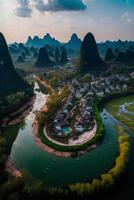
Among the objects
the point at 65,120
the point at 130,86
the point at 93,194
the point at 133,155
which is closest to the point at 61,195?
the point at 93,194

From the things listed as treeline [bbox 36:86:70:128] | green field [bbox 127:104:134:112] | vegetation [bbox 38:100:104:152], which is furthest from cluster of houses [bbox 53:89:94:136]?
green field [bbox 127:104:134:112]

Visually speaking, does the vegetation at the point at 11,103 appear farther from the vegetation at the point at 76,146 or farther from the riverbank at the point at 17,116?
the vegetation at the point at 76,146

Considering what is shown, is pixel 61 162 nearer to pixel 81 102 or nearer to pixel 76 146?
pixel 76 146

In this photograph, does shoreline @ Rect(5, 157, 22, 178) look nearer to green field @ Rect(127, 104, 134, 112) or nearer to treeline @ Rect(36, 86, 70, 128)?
treeline @ Rect(36, 86, 70, 128)

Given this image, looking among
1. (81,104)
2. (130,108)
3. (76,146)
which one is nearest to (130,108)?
(130,108)

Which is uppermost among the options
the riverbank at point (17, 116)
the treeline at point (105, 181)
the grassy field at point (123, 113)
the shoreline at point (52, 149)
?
the treeline at point (105, 181)

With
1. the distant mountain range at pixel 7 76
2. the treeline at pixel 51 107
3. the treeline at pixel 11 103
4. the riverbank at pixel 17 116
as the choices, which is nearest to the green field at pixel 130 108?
the treeline at pixel 51 107
